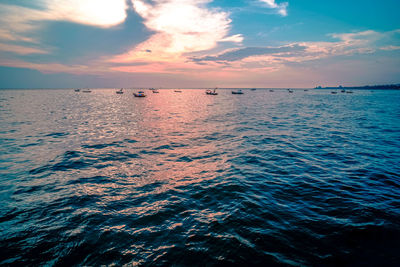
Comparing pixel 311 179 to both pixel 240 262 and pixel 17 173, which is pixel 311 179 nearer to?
pixel 240 262

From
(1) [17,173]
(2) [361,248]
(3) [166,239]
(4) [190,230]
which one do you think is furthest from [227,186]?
(1) [17,173]

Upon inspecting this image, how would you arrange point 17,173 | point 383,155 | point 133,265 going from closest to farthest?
point 133,265
point 17,173
point 383,155

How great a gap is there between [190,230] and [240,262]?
1.98 metres

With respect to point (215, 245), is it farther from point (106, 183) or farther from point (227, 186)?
point (106, 183)

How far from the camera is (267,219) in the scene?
6.77 metres

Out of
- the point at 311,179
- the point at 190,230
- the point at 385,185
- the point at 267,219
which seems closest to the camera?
the point at 190,230

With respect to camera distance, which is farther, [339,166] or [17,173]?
[339,166]

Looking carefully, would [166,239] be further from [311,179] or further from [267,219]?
[311,179]

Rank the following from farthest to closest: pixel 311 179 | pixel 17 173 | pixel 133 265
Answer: pixel 17 173
pixel 311 179
pixel 133 265

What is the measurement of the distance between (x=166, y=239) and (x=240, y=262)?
2398 millimetres

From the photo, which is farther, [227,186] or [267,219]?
[227,186]

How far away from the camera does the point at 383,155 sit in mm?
14398

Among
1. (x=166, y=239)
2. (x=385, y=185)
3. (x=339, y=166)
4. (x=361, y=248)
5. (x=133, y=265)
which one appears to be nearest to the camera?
(x=133, y=265)

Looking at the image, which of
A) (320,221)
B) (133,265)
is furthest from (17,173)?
(320,221)
